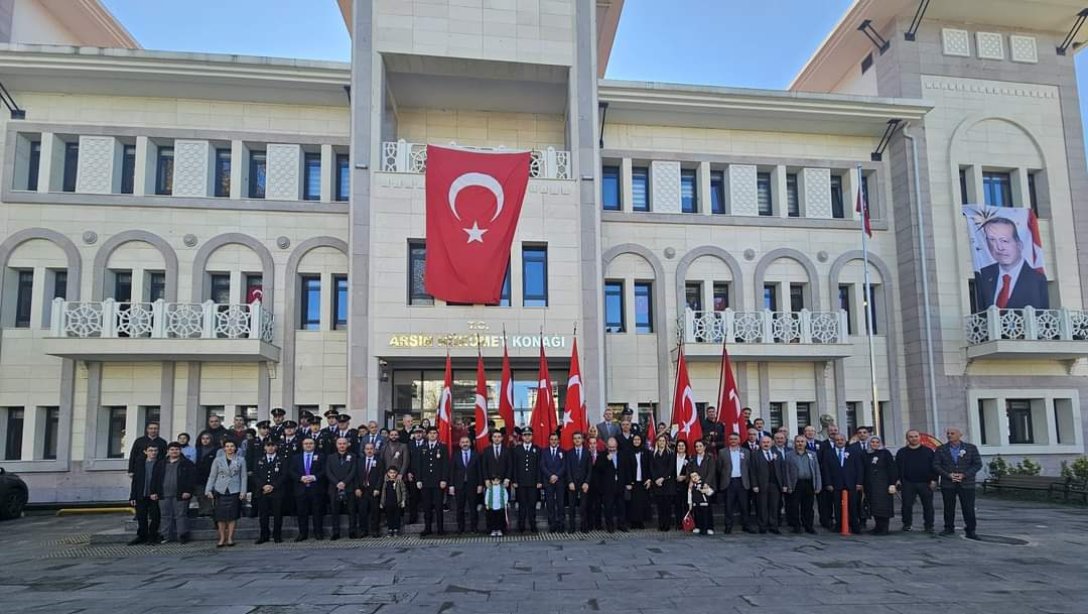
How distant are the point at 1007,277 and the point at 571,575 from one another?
759 inches

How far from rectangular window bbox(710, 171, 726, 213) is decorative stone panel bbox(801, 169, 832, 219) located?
2.58 m

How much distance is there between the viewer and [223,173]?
20500mm

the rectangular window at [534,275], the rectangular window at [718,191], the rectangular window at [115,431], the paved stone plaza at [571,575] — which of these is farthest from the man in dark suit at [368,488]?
the rectangular window at [718,191]

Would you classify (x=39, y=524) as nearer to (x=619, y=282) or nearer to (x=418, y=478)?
(x=418, y=478)

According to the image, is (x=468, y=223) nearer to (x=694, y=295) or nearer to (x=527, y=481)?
(x=694, y=295)

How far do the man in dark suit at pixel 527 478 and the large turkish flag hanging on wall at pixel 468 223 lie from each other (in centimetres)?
650

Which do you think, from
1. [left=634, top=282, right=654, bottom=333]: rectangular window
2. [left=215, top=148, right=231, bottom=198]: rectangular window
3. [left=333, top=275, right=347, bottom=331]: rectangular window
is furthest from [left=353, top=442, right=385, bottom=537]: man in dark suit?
[left=215, top=148, right=231, bottom=198]: rectangular window

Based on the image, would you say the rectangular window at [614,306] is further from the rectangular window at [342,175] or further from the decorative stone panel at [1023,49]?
the decorative stone panel at [1023,49]

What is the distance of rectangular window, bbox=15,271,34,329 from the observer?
18.9 m

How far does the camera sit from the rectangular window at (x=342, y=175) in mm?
20781

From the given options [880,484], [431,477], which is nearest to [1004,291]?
[880,484]

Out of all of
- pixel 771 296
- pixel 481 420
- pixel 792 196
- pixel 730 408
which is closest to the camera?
pixel 481 420

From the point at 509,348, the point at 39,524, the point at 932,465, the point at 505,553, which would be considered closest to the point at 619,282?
the point at 509,348

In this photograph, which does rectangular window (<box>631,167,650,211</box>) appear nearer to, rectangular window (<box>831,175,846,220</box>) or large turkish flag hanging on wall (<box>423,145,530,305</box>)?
large turkish flag hanging on wall (<box>423,145,530,305</box>)
